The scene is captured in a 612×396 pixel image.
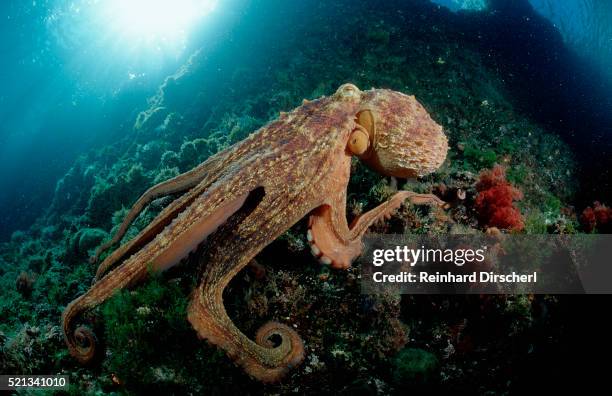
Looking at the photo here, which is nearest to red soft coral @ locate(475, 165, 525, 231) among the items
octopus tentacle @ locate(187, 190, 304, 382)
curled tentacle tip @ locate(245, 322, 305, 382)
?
octopus tentacle @ locate(187, 190, 304, 382)

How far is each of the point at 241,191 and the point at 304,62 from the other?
8.11 meters

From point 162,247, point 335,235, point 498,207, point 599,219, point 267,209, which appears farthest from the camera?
point 599,219

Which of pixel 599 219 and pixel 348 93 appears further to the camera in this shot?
pixel 599 219

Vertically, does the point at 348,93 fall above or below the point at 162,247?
above

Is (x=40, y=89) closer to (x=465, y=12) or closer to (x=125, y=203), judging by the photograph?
(x=125, y=203)

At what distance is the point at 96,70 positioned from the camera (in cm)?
2655

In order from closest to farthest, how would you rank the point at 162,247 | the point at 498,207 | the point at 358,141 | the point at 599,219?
1. the point at 162,247
2. the point at 358,141
3. the point at 498,207
4. the point at 599,219

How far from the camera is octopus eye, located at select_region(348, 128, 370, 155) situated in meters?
3.15

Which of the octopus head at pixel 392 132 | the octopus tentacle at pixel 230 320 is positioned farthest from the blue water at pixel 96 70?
the octopus tentacle at pixel 230 320

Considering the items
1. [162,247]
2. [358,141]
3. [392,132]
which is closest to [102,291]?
[162,247]

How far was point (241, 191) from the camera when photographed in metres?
2.69

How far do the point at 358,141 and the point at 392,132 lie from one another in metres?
0.36

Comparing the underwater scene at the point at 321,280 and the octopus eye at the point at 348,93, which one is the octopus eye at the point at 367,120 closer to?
the underwater scene at the point at 321,280

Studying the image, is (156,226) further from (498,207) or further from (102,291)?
(498,207)
